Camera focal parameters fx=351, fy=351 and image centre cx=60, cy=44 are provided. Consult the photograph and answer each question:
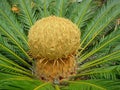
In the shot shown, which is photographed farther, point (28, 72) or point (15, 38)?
point (15, 38)

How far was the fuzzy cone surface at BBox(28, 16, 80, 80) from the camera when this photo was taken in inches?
146

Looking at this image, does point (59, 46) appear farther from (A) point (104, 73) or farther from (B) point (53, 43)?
(A) point (104, 73)

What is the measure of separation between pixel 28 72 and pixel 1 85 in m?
0.99

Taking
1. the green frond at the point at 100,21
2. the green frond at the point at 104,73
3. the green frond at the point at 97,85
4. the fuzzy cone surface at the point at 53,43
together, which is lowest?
the green frond at the point at 97,85

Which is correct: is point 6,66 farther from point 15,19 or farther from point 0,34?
point 15,19

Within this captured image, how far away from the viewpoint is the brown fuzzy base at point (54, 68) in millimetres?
3965

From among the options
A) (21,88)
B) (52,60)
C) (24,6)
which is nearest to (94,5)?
(24,6)

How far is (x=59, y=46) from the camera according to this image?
12.3ft

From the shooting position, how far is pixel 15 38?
4695mm

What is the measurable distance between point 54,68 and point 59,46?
34 cm

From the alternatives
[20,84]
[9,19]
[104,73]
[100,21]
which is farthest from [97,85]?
[9,19]

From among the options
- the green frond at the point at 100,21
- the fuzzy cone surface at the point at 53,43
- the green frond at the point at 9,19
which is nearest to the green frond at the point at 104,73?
the fuzzy cone surface at the point at 53,43

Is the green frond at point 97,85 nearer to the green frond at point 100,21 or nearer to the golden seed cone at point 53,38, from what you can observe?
the golden seed cone at point 53,38

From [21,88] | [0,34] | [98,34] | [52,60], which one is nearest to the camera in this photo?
[21,88]
